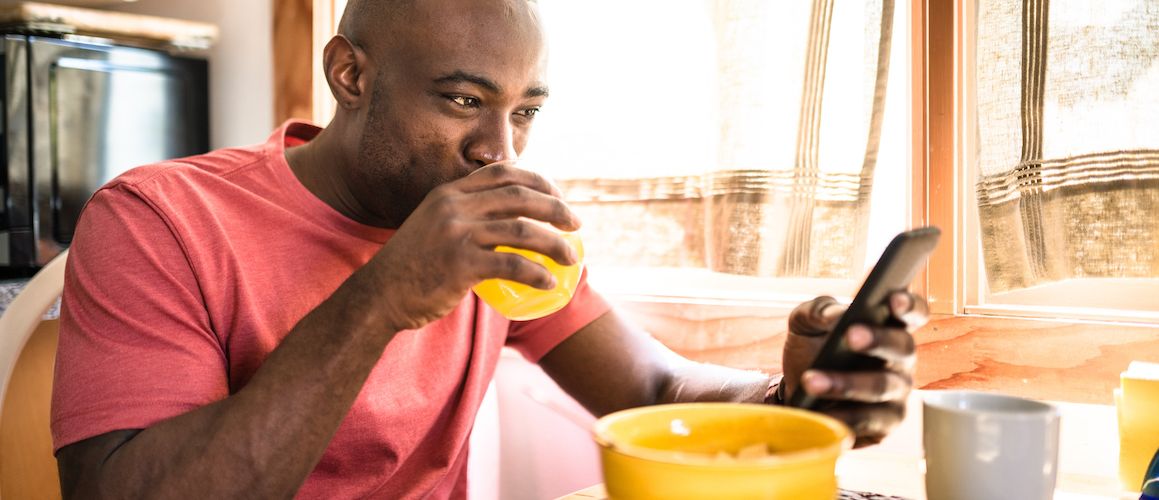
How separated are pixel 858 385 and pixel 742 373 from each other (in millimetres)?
529

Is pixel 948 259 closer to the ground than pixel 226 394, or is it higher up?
higher up

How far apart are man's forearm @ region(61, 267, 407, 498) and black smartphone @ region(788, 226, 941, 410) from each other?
43cm

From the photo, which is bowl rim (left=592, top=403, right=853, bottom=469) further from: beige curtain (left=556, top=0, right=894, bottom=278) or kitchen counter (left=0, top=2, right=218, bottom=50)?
kitchen counter (left=0, top=2, right=218, bottom=50)

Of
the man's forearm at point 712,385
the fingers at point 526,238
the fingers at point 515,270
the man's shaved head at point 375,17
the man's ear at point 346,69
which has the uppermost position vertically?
the man's shaved head at point 375,17

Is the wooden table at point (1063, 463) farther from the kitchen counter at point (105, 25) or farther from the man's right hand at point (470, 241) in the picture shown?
the kitchen counter at point (105, 25)

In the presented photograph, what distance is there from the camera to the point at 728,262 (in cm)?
170

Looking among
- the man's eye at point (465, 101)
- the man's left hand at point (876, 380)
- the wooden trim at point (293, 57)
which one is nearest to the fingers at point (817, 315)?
the man's left hand at point (876, 380)

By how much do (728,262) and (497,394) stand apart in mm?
597

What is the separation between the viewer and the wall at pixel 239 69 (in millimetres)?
2242

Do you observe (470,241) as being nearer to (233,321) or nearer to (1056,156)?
(233,321)

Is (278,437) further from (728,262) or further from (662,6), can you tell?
(662,6)

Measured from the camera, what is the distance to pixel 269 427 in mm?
921

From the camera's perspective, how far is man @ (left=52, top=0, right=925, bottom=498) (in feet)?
2.95

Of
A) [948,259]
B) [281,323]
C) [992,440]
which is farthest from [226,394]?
[948,259]
